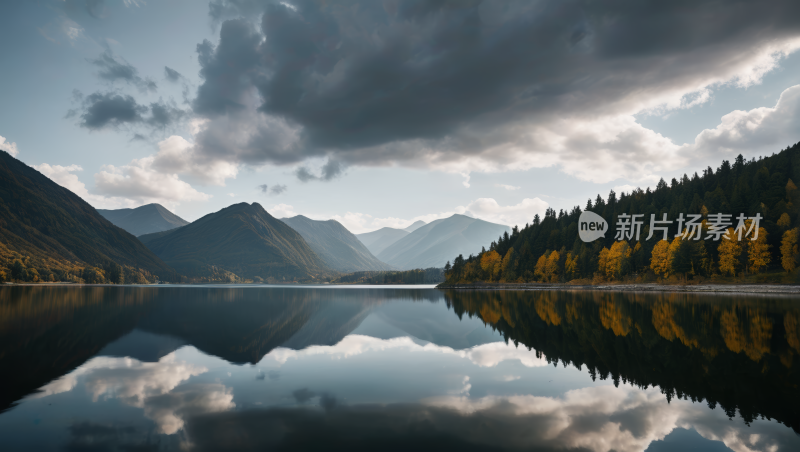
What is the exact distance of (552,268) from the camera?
159125mm

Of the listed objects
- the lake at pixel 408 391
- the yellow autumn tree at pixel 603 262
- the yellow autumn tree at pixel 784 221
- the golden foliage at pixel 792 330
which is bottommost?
the golden foliage at pixel 792 330

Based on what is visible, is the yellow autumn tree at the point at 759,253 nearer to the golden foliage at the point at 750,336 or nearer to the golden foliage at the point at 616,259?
the golden foliage at the point at 616,259

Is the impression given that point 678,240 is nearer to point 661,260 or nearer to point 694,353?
point 661,260

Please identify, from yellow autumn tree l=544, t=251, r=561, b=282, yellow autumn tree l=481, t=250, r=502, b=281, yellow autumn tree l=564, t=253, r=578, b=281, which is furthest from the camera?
yellow autumn tree l=481, t=250, r=502, b=281

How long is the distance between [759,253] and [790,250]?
5.84m

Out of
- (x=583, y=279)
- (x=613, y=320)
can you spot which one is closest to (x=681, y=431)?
(x=613, y=320)

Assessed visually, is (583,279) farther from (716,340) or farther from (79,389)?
(79,389)

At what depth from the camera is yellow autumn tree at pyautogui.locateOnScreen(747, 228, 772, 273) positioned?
99.8m

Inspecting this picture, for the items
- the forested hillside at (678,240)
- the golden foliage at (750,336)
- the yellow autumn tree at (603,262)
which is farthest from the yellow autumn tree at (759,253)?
the golden foliage at (750,336)

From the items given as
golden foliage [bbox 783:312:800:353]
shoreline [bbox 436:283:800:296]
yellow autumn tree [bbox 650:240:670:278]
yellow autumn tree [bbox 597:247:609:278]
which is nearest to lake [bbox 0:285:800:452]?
golden foliage [bbox 783:312:800:353]

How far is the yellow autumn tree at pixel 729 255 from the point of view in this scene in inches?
4057

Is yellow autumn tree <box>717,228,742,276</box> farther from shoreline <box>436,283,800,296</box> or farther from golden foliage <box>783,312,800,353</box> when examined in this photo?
golden foliage <box>783,312,800,353</box>

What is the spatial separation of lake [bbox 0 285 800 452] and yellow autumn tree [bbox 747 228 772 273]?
95132 mm

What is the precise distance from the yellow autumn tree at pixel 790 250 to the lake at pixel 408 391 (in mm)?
94753
